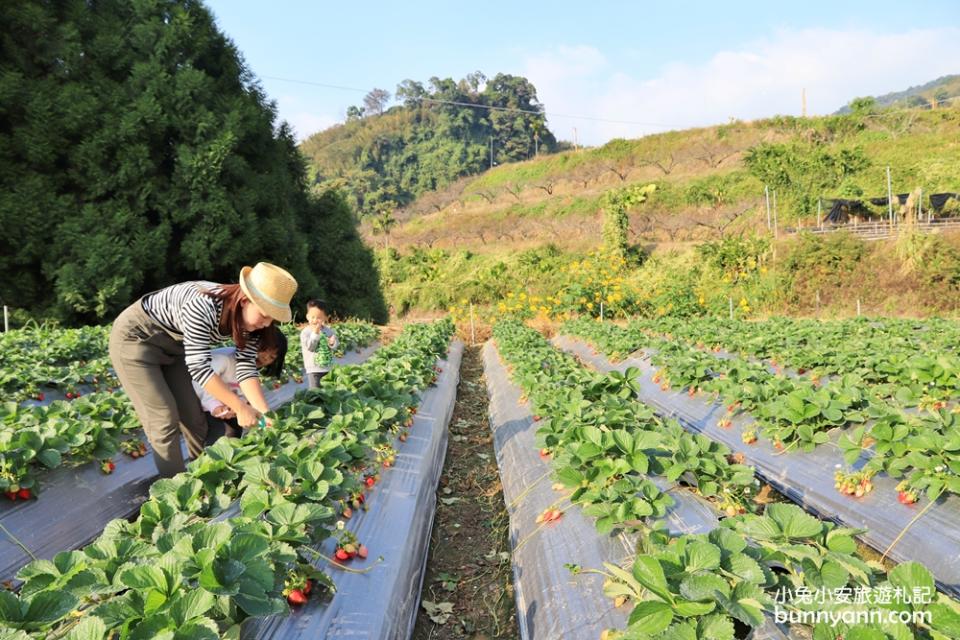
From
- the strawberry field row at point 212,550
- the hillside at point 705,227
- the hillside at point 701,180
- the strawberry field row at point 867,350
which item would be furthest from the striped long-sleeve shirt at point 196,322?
the hillside at point 701,180

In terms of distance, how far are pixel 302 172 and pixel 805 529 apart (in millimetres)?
16535

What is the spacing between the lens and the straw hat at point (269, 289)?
265 centimetres

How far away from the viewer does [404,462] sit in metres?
3.76

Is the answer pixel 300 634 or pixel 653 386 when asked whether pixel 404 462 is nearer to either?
pixel 300 634

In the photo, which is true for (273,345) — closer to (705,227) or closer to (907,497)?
(907,497)

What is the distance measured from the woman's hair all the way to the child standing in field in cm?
192

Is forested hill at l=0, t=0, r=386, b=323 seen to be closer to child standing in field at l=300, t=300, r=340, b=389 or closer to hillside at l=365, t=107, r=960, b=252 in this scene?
child standing in field at l=300, t=300, r=340, b=389

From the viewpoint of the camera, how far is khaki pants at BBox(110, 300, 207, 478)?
3018mm

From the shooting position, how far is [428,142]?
220 feet

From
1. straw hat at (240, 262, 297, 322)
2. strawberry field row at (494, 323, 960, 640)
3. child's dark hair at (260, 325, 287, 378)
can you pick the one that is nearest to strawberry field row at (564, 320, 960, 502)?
strawberry field row at (494, 323, 960, 640)

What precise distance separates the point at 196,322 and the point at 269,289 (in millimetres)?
495

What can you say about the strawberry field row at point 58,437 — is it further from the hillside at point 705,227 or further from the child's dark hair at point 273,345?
the hillside at point 705,227

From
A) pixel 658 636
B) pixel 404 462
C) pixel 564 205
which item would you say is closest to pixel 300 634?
pixel 658 636

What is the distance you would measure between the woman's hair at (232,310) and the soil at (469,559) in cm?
180
